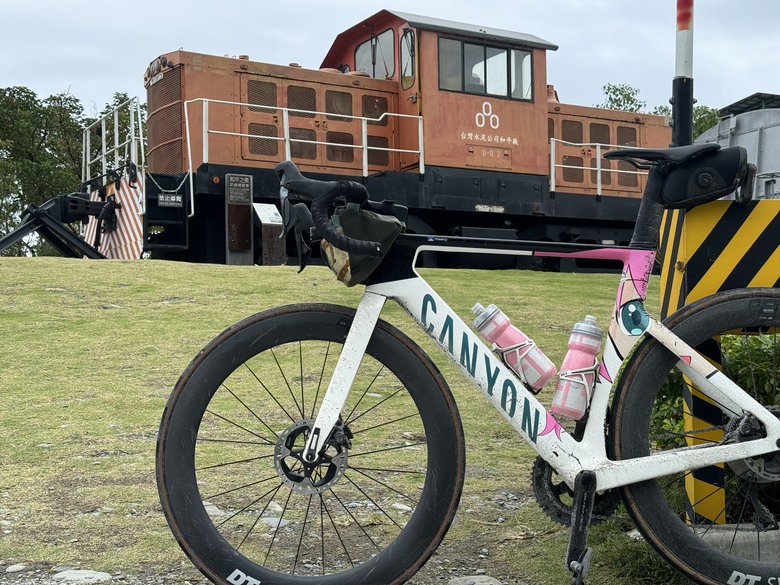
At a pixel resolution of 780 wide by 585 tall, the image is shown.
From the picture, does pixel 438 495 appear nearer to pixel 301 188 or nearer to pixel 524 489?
pixel 301 188

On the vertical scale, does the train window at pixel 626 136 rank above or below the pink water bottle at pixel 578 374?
above

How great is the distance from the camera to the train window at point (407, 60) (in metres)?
11.2

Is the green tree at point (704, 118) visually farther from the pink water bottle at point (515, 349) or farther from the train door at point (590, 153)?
the pink water bottle at point (515, 349)

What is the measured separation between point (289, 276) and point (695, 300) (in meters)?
6.48

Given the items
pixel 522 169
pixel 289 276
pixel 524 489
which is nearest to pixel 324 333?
pixel 524 489

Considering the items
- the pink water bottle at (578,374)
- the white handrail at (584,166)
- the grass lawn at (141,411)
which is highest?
the white handrail at (584,166)

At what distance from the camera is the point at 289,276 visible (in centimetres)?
869

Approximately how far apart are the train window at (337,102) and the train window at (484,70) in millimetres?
1334

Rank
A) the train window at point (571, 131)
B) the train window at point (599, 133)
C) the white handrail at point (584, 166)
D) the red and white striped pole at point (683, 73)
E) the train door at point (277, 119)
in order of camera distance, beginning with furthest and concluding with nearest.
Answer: the train window at point (599, 133) → the train window at point (571, 131) → the white handrail at point (584, 166) → the train door at point (277, 119) → the red and white striped pole at point (683, 73)

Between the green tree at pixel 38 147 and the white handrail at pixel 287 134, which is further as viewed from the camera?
the green tree at pixel 38 147

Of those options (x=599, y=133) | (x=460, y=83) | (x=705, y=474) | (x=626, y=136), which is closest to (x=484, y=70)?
(x=460, y=83)

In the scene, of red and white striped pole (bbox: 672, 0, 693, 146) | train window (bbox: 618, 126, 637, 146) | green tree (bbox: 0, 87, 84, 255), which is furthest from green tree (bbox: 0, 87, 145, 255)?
red and white striped pole (bbox: 672, 0, 693, 146)

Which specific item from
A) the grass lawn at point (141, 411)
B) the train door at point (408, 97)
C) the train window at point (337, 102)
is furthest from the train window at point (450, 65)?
the grass lawn at point (141, 411)

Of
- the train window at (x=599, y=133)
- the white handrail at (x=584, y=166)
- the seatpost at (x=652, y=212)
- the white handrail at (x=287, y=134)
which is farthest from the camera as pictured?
the train window at (x=599, y=133)
